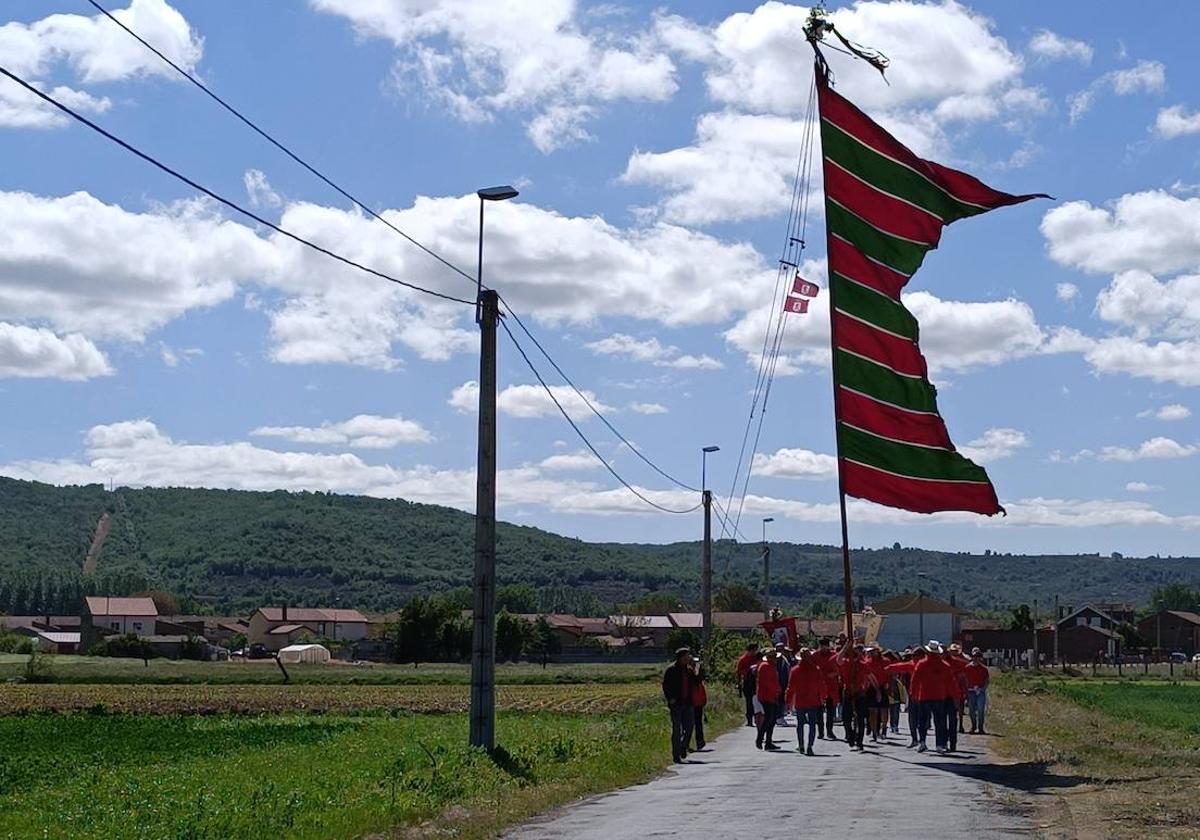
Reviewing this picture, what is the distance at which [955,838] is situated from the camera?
14812 millimetres

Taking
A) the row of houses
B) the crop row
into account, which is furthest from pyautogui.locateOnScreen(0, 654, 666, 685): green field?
the row of houses

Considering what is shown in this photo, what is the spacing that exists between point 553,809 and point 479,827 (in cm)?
197

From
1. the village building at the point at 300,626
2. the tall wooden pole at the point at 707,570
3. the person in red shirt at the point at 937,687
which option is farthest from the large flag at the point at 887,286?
the village building at the point at 300,626

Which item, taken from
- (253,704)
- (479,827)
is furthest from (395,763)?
(253,704)

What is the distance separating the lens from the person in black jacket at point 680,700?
2512 centimetres

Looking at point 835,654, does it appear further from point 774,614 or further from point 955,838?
point 955,838

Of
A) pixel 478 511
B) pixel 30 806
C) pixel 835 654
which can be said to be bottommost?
pixel 30 806

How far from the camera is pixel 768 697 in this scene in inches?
1044

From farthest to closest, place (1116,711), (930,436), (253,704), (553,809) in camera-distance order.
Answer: (253,704), (1116,711), (930,436), (553,809)

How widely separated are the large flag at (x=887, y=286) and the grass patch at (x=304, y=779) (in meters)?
5.77

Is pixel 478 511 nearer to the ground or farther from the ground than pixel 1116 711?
farther from the ground

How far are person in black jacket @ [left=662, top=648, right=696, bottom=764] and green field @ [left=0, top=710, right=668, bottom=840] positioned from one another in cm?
45

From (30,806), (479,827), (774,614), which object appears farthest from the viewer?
(774,614)

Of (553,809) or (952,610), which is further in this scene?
(952,610)
